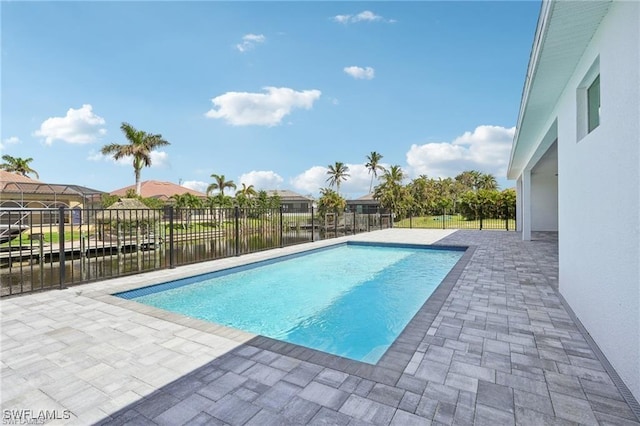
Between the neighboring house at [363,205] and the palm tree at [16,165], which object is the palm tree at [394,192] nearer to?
the neighboring house at [363,205]

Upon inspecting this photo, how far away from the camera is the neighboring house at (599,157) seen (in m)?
2.12

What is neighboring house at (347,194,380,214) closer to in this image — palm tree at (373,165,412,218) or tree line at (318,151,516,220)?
tree line at (318,151,516,220)

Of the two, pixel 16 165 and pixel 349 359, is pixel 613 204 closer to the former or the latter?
pixel 349 359

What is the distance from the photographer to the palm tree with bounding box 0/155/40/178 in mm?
28906

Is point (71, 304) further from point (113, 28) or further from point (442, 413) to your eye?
point (113, 28)

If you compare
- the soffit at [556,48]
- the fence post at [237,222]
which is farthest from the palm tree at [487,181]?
the fence post at [237,222]

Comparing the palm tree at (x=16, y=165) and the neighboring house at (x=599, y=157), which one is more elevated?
the palm tree at (x=16, y=165)

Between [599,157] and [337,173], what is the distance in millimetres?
37961

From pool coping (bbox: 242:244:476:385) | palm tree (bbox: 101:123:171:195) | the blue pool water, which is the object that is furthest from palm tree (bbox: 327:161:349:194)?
pool coping (bbox: 242:244:476:385)

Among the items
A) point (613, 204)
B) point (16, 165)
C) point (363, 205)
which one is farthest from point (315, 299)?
point (16, 165)

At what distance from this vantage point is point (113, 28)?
28.4 ft

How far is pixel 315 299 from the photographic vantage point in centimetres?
568

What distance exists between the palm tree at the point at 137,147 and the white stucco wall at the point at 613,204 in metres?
27.2

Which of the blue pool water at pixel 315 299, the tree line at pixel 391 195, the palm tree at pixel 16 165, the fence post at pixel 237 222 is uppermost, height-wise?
the palm tree at pixel 16 165
